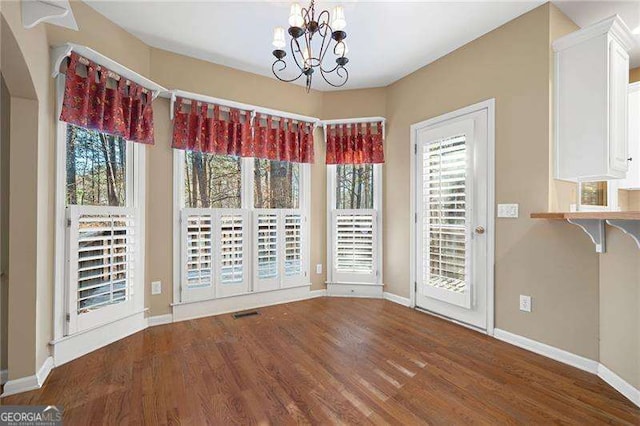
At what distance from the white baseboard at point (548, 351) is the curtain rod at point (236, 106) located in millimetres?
3101

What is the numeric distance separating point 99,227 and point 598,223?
3.79m

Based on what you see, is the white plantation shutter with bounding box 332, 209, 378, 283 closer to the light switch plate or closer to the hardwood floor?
the hardwood floor

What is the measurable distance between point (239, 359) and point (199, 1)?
2.86 m

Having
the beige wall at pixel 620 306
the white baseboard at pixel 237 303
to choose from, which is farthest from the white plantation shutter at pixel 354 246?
the beige wall at pixel 620 306

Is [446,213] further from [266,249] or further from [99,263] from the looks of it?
[99,263]

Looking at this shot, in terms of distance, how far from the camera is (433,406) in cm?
174

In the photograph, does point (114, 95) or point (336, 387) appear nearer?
point (336, 387)

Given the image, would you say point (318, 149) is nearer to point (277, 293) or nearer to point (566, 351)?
point (277, 293)

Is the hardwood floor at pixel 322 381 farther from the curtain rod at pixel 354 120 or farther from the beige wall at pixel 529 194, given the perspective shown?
the curtain rod at pixel 354 120

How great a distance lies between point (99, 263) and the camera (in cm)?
251

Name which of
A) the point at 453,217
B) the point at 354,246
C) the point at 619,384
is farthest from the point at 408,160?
the point at 619,384

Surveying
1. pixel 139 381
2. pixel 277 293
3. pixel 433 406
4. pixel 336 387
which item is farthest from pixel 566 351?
pixel 139 381

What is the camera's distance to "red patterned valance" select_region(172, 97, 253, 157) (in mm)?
3092

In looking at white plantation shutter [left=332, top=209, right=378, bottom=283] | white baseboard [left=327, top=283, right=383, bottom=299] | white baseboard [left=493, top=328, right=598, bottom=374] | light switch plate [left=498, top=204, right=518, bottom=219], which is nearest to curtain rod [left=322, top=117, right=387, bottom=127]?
white plantation shutter [left=332, top=209, right=378, bottom=283]
